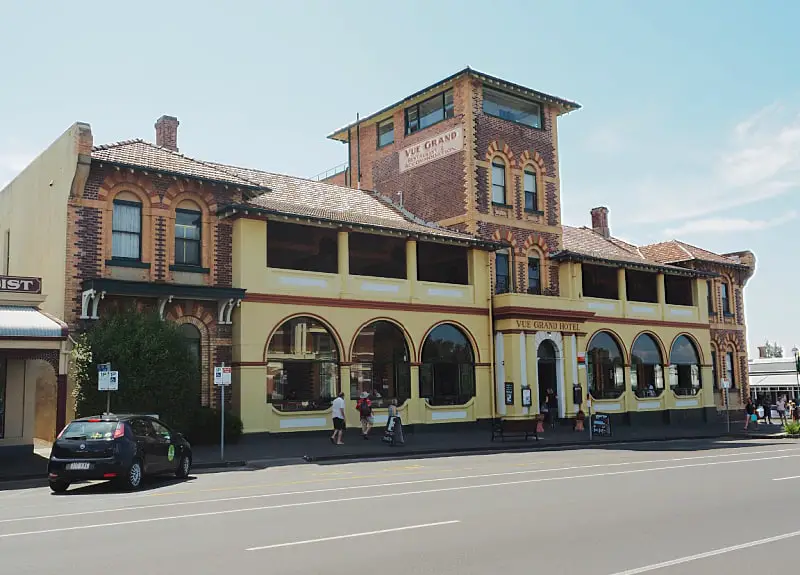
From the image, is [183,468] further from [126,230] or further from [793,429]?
[793,429]

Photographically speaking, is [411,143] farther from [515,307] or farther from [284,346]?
[284,346]

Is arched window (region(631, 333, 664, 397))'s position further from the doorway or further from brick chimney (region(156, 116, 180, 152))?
brick chimney (region(156, 116, 180, 152))

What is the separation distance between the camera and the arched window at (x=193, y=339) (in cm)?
2392

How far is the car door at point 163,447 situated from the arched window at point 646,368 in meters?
25.7

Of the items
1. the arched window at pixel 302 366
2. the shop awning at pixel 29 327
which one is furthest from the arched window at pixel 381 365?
the shop awning at pixel 29 327

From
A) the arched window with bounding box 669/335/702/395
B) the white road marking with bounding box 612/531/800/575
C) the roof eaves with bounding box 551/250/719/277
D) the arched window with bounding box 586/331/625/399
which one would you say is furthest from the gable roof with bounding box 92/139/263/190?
the arched window with bounding box 669/335/702/395

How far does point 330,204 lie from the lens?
100 ft

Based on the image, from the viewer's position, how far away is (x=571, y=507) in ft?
37.3

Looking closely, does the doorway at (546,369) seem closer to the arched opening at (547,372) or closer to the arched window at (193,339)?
the arched opening at (547,372)

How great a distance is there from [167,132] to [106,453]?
1853 cm

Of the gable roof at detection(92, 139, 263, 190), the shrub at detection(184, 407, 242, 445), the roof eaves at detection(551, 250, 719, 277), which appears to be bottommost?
the shrub at detection(184, 407, 242, 445)

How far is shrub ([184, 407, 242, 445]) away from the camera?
22719mm

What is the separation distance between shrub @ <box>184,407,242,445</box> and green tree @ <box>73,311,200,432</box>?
1.23m

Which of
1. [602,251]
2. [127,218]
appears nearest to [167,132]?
[127,218]
